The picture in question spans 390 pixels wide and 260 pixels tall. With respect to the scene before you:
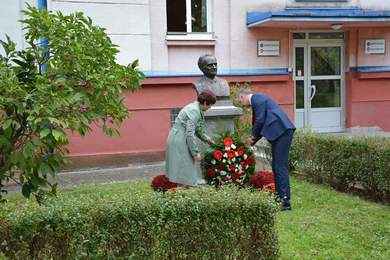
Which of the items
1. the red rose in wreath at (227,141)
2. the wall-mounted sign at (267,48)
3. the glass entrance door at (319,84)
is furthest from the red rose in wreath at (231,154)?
the glass entrance door at (319,84)

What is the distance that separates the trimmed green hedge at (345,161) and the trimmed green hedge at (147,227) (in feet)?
11.7

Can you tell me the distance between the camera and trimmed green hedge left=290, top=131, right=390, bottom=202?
22.8 feet

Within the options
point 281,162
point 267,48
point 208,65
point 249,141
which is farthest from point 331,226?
point 267,48

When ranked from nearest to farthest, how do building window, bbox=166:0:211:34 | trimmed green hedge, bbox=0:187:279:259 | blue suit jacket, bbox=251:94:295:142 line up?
trimmed green hedge, bbox=0:187:279:259 → blue suit jacket, bbox=251:94:295:142 → building window, bbox=166:0:211:34

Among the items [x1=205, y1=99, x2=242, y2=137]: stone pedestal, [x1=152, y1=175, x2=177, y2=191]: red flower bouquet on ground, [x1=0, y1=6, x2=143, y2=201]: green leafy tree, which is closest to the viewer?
[x1=0, y1=6, x2=143, y2=201]: green leafy tree

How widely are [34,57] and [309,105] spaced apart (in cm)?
1051

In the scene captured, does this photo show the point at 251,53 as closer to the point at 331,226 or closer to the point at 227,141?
the point at 227,141

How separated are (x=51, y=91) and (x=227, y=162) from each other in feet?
14.1

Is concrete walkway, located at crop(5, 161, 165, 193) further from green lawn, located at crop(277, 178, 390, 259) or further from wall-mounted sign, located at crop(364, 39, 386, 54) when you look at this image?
wall-mounted sign, located at crop(364, 39, 386, 54)

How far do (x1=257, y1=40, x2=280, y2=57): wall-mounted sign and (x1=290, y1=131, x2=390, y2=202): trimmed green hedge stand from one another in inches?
137

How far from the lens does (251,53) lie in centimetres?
1174

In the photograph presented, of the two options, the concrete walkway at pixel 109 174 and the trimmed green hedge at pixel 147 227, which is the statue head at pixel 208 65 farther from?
the trimmed green hedge at pixel 147 227

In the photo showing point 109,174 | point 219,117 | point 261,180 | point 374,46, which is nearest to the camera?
point 261,180

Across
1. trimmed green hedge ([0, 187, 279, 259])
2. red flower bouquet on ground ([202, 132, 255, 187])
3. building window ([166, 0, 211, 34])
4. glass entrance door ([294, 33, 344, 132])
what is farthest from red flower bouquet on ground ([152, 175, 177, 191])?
glass entrance door ([294, 33, 344, 132])
